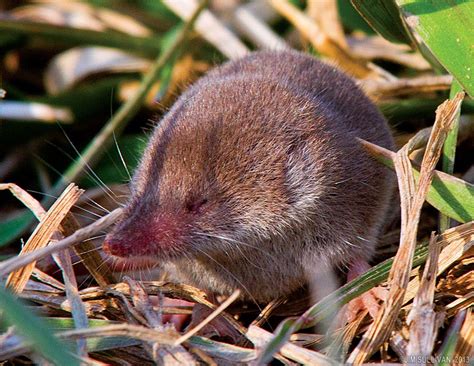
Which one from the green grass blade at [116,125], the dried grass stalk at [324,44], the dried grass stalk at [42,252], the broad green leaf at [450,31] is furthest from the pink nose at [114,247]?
the dried grass stalk at [324,44]

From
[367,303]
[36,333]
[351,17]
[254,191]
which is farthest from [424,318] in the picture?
[351,17]

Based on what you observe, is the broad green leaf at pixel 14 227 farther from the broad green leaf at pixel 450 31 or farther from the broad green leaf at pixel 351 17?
the broad green leaf at pixel 351 17

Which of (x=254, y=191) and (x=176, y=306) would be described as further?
(x=176, y=306)

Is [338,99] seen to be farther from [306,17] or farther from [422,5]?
[306,17]

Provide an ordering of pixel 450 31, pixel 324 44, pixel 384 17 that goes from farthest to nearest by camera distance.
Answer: pixel 324 44 < pixel 384 17 < pixel 450 31

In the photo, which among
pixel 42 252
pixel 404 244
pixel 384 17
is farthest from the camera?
pixel 384 17

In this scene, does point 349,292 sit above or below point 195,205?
below

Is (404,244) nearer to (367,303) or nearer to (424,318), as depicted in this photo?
(424,318)
